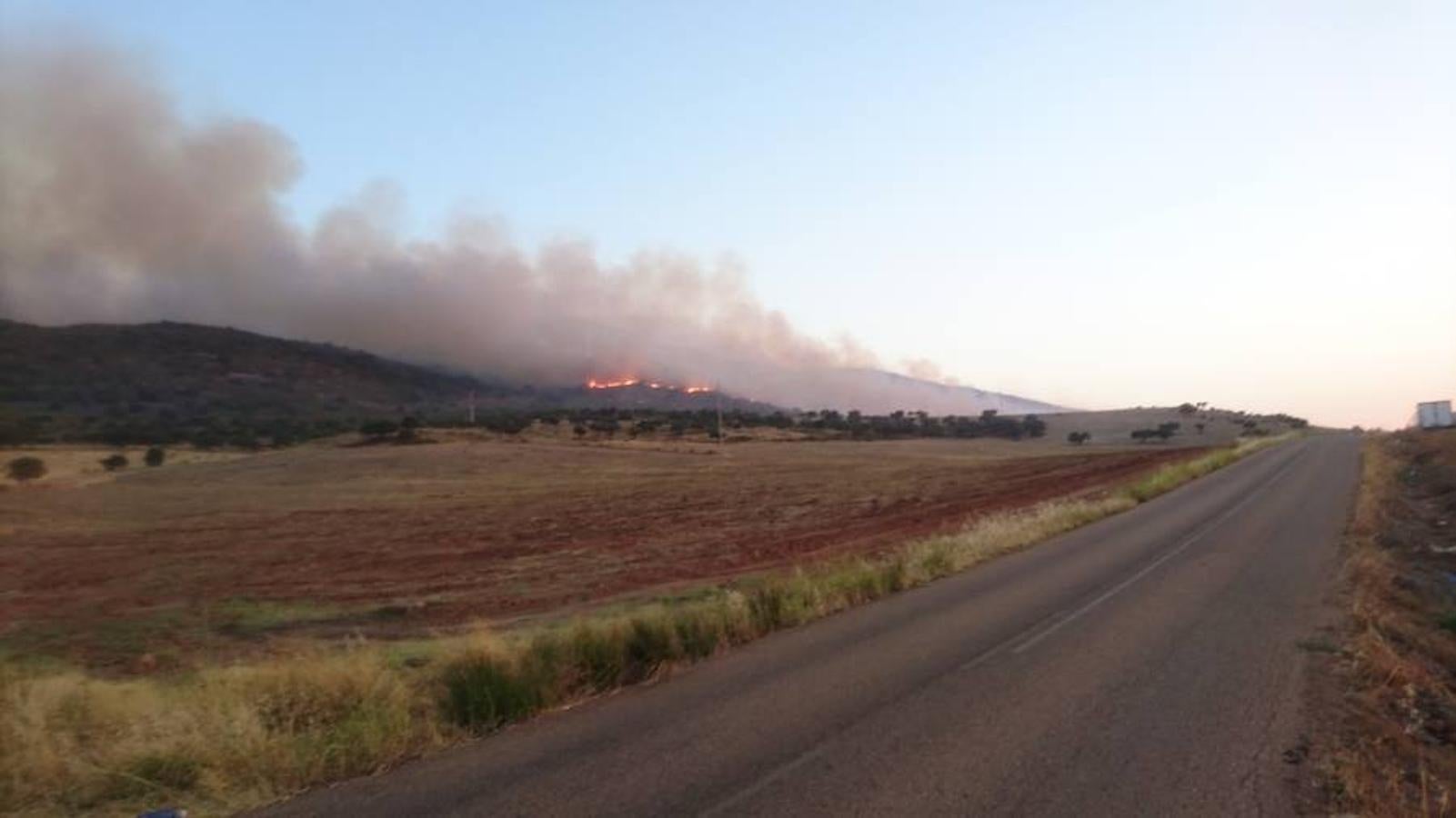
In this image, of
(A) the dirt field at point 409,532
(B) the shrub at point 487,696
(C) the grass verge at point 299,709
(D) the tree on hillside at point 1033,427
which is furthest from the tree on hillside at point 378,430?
(B) the shrub at point 487,696

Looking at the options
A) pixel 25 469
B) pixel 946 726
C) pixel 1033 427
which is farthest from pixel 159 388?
pixel 946 726

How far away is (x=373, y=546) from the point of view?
3344cm

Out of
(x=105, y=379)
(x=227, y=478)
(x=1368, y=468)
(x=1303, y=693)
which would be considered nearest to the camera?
(x=1303, y=693)

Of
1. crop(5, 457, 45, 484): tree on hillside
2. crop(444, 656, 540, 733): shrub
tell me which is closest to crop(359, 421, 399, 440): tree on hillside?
crop(5, 457, 45, 484): tree on hillside

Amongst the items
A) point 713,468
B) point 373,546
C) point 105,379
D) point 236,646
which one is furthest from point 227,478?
point 105,379

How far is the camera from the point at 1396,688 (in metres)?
10.5

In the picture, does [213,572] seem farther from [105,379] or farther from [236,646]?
[105,379]

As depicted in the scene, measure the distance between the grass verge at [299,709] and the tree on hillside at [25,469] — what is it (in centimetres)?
5094

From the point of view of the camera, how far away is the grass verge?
324 inches

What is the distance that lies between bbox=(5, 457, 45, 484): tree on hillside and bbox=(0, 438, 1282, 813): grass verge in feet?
167

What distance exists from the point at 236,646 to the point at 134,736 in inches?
357

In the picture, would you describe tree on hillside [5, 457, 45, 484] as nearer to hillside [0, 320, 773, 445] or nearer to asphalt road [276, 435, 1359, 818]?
hillside [0, 320, 773, 445]

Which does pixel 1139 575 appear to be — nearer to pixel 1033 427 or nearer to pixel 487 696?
pixel 487 696

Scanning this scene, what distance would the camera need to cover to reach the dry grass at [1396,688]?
7328mm
